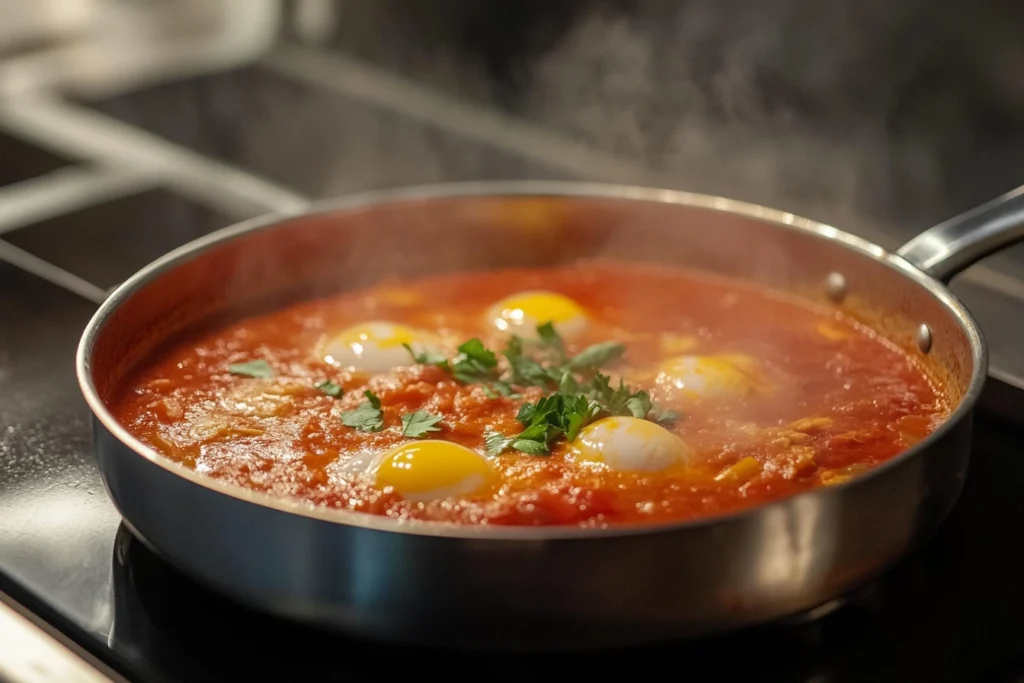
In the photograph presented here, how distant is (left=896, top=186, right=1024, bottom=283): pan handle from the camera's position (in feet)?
6.06

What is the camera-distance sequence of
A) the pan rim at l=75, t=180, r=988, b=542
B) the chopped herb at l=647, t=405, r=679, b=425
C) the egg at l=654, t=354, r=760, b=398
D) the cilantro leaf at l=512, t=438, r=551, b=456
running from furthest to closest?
the egg at l=654, t=354, r=760, b=398 → the chopped herb at l=647, t=405, r=679, b=425 → the cilantro leaf at l=512, t=438, r=551, b=456 → the pan rim at l=75, t=180, r=988, b=542

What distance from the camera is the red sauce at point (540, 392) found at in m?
1.67

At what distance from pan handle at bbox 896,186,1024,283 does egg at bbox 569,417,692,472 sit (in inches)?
20.6

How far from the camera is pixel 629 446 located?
5.69 ft

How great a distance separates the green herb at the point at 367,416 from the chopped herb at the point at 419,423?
4 centimetres

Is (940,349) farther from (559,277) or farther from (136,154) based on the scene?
(136,154)

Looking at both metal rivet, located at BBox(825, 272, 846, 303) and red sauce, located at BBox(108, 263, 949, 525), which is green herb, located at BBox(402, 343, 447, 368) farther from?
metal rivet, located at BBox(825, 272, 846, 303)

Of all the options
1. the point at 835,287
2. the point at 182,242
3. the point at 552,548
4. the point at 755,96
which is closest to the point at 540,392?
the point at 835,287

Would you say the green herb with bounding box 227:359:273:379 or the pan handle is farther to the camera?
the green herb with bounding box 227:359:273:379

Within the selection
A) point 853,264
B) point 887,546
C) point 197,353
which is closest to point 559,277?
→ point 853,264

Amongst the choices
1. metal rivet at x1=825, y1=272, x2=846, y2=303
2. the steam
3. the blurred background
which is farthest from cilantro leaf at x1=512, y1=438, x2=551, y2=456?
the steam

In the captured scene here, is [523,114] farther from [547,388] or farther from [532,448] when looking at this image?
[532,448]

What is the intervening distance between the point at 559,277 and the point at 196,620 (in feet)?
4.18

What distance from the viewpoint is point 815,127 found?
9.29 ft
